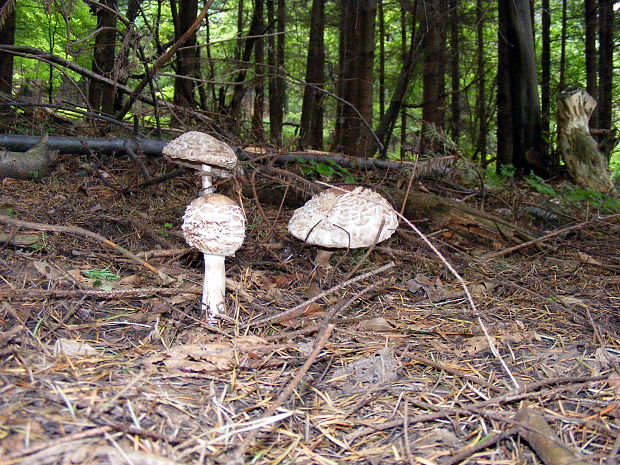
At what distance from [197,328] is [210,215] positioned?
621mm

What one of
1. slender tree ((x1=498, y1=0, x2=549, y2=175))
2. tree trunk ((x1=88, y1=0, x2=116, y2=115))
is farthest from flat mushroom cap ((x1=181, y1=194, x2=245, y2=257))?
slender tree ((x1=498, y1=0, x2=549, y2=175))

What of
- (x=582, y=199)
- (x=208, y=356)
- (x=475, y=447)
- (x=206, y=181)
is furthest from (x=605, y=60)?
(x=208, y=356)

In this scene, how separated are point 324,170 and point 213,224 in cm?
291

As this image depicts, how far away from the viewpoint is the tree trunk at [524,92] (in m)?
7.92

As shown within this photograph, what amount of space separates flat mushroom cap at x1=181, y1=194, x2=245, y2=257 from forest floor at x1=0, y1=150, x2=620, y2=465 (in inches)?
15.1

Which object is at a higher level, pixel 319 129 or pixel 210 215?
pixel 319 129

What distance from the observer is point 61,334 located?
222 cm

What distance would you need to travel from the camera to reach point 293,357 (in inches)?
87.8

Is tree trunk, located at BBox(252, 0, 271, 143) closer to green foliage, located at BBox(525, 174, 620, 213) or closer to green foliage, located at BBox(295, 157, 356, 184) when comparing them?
green foliage, located at BBox(295, 157, 356, 184)

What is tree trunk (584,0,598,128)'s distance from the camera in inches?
508

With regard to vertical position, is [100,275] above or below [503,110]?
below

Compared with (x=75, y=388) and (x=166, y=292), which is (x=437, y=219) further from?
(x=75, y=388)

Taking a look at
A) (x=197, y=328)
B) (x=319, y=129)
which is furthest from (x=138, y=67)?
(x=319, y=129)

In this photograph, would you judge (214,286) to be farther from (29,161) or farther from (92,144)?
(29,161)
